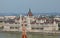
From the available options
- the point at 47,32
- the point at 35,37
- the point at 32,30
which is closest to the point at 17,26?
the point at 32,30

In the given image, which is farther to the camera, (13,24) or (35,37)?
(13,24)

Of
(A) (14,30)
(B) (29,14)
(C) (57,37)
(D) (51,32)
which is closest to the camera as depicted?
(C) (57,37)

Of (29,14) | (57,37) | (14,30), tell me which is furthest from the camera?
(29,14)

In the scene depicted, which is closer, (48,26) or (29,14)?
(48,26)

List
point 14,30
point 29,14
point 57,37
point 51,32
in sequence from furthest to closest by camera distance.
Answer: point 29,14 < point 14,30 < point 51,32 < point 57,37

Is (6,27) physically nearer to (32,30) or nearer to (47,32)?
(32,30)

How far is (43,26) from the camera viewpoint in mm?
8273

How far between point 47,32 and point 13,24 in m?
1.49

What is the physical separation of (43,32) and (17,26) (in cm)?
122

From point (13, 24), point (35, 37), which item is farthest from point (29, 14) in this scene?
point (35, 37)

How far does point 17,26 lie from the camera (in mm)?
8727

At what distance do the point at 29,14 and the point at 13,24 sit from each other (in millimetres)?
2150

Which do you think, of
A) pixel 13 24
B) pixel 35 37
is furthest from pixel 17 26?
pixel 35 37

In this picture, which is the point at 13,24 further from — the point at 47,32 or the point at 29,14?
the point at 29,14
